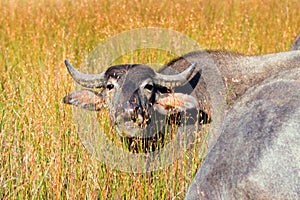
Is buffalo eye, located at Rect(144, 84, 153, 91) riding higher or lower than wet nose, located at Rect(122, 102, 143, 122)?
higher

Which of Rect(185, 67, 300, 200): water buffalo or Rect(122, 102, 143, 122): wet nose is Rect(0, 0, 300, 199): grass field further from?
Rect(185, 67, 300, 200): water buffalo

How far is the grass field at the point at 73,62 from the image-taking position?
501cm

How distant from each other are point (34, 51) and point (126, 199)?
517 centimetres

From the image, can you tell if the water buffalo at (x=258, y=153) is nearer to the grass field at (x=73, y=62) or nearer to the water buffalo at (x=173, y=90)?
the grass field at (x=73, y=62)

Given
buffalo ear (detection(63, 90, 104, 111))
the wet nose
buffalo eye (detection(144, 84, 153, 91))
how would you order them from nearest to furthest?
1. the wet nose
2. buffalo eye (detection(144, 84, 153, 91))
3. buffalo ear (detection(63, 90, 104, 111))

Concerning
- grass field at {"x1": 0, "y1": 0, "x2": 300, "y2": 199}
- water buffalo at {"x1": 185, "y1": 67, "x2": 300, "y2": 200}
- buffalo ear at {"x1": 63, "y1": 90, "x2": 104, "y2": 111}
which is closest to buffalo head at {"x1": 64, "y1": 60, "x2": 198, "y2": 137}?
buffalo ear at {"x1": 63, "y1": 90, "x2": 104, "y2": 111}

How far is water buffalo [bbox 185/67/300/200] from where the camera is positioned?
3625mm

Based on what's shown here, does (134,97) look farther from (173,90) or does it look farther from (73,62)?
(73,62)

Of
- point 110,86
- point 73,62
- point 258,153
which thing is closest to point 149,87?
point 110,86

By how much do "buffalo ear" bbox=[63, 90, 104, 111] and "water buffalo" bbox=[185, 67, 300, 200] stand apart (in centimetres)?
284

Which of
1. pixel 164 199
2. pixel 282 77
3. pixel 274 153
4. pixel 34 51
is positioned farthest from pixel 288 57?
pixel 34 51

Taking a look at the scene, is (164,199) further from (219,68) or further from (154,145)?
(219,68)

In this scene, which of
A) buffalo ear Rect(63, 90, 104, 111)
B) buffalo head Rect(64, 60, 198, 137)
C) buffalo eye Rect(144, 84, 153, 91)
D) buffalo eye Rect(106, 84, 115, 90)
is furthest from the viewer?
buffalo ear Rect(63, 90, 104, 111)

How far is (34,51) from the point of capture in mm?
9633
